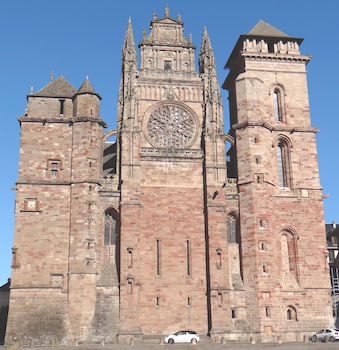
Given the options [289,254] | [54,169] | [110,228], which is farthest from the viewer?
[289,254]

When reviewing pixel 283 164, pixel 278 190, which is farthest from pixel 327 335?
pixel 283 164

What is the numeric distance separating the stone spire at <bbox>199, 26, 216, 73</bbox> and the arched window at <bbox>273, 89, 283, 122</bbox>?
16.6 feet

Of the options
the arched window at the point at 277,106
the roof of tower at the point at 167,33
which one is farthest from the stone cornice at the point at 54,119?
the arched window at the point at 277,106

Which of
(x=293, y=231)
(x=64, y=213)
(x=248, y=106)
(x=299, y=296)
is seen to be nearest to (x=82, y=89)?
(x=64, y=213)

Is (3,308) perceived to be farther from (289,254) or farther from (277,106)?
(277,106)

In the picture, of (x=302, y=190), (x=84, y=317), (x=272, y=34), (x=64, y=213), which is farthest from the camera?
(x=272, y=34)

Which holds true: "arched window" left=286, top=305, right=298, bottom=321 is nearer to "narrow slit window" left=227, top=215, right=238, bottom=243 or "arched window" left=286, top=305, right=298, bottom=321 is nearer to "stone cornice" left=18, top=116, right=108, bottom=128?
"narrow slit window" left=227, top=215, right=238, bottom=243

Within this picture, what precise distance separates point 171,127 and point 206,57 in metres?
6.38

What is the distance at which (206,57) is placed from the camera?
39.9m

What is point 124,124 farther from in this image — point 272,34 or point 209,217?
point 272,34

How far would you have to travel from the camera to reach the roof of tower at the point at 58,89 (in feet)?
122

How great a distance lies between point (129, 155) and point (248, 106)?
31.0ft

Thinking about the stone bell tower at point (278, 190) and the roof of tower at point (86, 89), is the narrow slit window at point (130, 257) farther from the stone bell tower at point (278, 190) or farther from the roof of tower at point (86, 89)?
the roof of tower at point (86, 89)

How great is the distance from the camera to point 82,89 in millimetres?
37125
